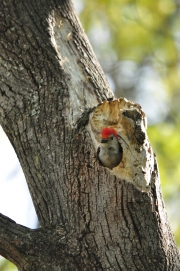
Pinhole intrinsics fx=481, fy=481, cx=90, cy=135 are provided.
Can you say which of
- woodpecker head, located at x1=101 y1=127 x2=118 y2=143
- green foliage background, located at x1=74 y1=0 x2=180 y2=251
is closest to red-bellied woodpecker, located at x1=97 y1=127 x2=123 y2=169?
woodpecker head, located at x1=101 y1=127 x2=118 y2=143

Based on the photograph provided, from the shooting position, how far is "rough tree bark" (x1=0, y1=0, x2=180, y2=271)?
10.9ft

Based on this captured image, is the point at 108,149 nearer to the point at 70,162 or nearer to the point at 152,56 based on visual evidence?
the point at 70,162

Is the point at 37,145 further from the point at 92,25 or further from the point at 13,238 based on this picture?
the point at 92,25

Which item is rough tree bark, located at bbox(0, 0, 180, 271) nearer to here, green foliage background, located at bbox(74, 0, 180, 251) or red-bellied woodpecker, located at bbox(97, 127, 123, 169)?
red-bellied woodpecker, located at bbox(97, 127, 123, 169)

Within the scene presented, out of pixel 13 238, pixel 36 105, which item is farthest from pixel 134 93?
pixel 13 238

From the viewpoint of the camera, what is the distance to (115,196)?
Result: 10.9 feet

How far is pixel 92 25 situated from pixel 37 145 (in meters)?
5.53

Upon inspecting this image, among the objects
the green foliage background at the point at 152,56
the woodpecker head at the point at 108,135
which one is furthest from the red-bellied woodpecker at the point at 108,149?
the green foliage background at the point at 152,56

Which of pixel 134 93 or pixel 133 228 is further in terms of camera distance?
pixel 134 93

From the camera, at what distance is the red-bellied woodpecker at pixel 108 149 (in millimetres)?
3555

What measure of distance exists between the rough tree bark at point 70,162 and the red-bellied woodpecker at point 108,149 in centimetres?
7

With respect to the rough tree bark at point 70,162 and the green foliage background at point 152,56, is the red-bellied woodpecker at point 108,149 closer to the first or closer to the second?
the rough tree bark at point 70,162

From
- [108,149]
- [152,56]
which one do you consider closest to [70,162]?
[108,149]

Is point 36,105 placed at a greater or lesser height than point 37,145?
greater
